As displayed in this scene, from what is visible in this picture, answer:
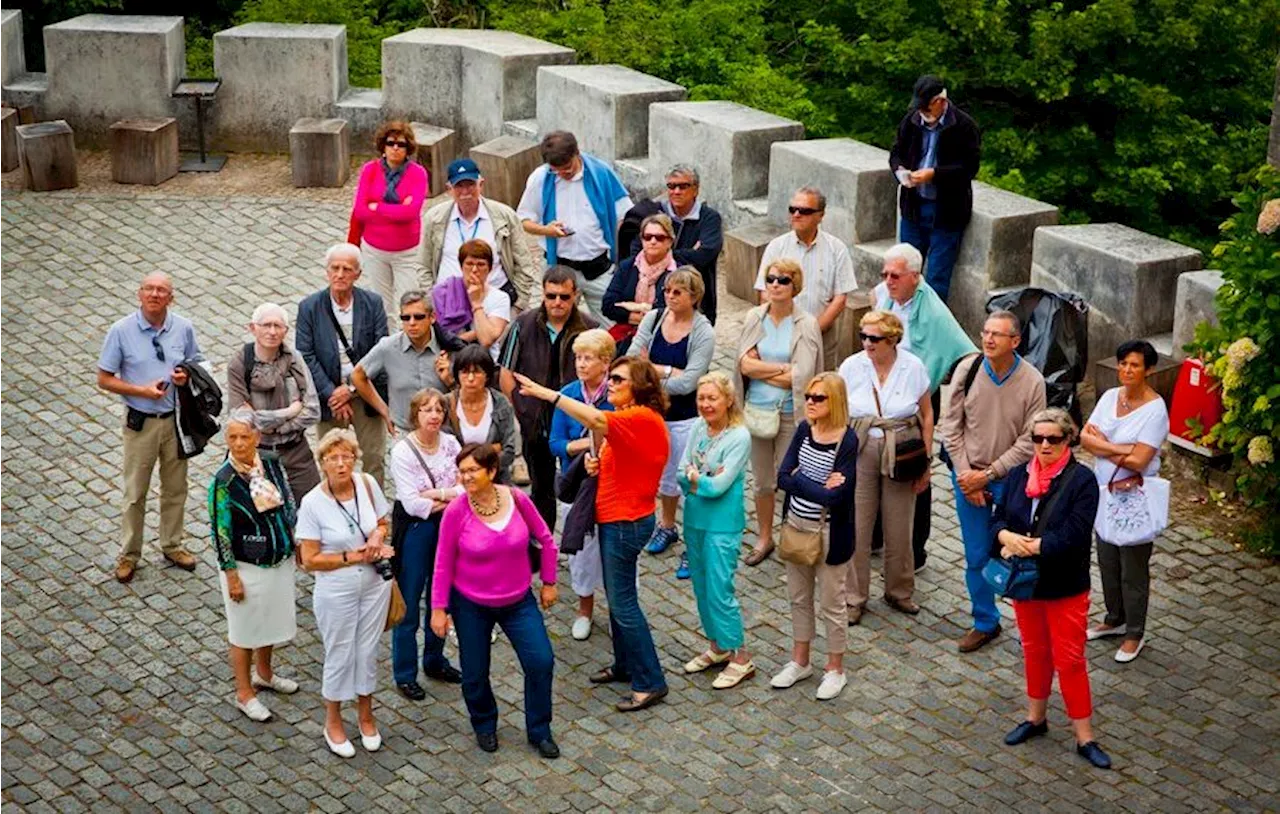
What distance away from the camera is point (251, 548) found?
1023cm

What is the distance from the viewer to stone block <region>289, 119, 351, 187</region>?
57.2 ft

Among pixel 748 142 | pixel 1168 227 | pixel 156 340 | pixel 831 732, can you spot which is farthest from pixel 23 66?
pixel 831 732

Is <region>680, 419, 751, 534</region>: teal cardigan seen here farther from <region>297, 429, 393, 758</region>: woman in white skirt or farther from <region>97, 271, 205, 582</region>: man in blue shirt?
<region>97, 271, 205, 582</region>: man in blue shirt

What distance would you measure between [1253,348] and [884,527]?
2.24 meters

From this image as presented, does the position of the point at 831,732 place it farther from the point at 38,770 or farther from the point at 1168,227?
the point at 1168,227

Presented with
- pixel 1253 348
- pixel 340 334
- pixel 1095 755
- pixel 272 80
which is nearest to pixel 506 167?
pixel 272 80

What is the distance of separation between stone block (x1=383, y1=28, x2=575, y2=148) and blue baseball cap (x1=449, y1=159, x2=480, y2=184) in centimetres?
484

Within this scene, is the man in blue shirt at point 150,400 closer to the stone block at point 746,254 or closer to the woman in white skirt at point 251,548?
the woman in white skirt at point 251,548

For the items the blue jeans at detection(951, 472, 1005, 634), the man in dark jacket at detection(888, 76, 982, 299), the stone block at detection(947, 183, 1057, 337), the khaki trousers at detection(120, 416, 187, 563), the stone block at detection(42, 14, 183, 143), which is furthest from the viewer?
the stone block at detection(42, 14, 183, 143)

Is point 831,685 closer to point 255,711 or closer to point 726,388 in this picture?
point 726,388

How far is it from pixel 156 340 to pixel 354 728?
2476 millimetres

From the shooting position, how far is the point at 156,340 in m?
11.6

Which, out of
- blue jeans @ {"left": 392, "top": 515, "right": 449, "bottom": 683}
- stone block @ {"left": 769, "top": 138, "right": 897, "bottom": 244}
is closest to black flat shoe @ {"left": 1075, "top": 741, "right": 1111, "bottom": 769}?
blue jeans @ {"left": 392, "top": 515, "right": 449, "bottom": 683}

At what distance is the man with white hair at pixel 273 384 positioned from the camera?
36.8 ft
